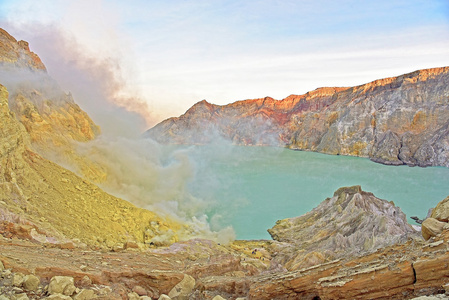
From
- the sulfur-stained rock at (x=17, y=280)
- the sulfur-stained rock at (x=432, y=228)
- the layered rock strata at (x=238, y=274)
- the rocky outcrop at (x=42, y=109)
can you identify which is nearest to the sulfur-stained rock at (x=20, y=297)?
the layered rock strata at (x=238, y=274)

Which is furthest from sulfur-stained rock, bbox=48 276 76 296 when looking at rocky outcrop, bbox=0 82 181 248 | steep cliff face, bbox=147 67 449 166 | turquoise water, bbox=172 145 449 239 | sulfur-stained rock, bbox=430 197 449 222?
steep cliff face, bbox=147 67 449 166

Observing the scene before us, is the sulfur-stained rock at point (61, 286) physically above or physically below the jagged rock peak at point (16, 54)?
below

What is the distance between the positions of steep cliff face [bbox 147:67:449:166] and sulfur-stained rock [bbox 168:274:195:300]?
52102 mm

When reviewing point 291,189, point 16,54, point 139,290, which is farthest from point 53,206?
point 291,189

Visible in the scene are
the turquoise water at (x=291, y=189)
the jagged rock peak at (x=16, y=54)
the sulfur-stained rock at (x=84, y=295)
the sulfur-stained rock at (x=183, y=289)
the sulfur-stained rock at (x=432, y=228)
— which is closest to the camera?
the sulfur-stained rock at (x=84, y=295)

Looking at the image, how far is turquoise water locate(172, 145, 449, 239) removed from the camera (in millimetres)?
20156

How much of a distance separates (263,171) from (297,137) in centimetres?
4597

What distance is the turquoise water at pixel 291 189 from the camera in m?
20.2

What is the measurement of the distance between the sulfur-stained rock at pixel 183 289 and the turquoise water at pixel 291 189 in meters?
10.7

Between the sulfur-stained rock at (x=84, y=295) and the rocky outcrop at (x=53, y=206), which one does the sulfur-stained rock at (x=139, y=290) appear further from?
the rocky outcrop at (x=53, y=206)

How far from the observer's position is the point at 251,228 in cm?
1806

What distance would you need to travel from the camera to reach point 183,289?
576cm

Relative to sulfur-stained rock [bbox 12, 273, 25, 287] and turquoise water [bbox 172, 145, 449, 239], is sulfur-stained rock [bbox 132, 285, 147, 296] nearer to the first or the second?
sulfur-stained rock [bbox 12, 273, 25, 287]

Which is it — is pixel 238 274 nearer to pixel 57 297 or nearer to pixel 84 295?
pixel 84 295
